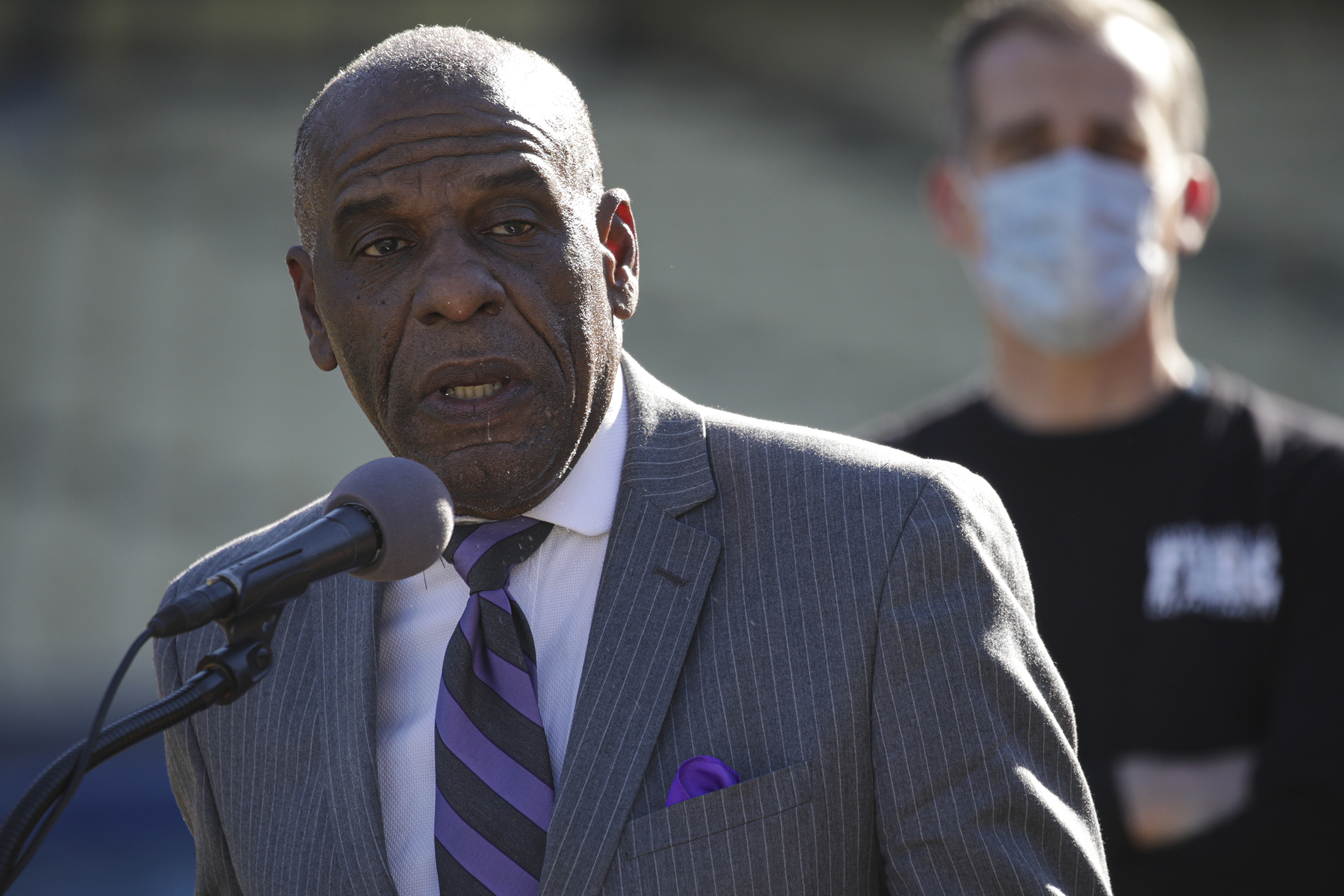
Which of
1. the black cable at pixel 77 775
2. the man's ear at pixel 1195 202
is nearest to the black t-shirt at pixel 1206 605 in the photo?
the man's ear at pixel 1195 202

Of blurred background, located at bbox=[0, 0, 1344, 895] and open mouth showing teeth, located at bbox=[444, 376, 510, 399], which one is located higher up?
blurred background, located at bbox=[0, 0, 1344, 895]

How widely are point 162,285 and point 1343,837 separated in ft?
29.1

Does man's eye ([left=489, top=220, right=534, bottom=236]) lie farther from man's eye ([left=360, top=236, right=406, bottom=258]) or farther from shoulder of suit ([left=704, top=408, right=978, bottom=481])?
shoulder of suit ([left=704, top=408, right=978, bottom=481])

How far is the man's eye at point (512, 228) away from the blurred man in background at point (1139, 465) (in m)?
1.64

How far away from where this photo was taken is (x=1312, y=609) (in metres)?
3.03

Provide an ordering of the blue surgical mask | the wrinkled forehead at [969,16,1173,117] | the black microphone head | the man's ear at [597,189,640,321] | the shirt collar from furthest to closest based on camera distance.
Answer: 1. the blue surgical mask
2. the wrinkled forehead at [969,16,1173,117]
3. the man's ear at [597,189,640,321]
4. the shirt collar
5. the black microphone head

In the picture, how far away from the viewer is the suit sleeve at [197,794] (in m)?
2.26

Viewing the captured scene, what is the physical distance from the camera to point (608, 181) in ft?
34.3

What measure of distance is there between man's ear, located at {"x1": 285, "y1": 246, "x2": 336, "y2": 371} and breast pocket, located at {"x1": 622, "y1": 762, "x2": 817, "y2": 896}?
2.88ft

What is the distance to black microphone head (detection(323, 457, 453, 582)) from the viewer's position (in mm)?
1607

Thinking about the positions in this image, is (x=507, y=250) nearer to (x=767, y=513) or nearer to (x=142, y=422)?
(x=767, y=513)

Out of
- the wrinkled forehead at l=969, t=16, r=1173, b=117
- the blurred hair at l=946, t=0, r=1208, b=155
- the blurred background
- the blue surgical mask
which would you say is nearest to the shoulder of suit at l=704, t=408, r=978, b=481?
the blue surgical mask

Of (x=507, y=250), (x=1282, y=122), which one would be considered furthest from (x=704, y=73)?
(x=507, y=250)

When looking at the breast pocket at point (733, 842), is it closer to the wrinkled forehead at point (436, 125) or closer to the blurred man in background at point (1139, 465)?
the wrinkled forehead at point (436, 125)
